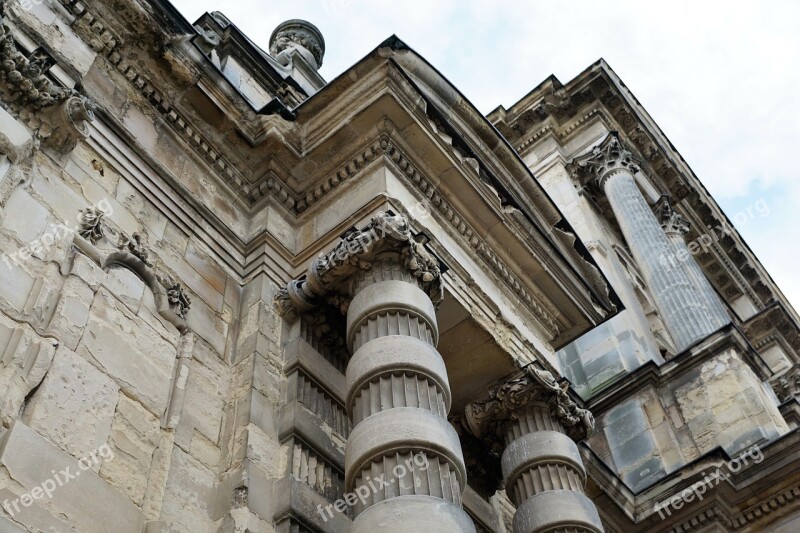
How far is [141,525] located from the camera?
5891 millimetres

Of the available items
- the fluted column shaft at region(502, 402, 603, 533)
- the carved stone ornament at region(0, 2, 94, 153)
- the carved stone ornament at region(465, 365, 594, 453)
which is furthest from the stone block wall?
the fluted column shaft at region(502, 402, 603, 533)

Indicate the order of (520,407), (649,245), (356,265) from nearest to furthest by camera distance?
(356,265) < (520,407) < (649,245)

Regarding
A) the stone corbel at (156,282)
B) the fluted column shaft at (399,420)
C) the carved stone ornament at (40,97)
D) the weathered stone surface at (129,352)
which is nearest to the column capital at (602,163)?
the fluted column shaft at (399,420)

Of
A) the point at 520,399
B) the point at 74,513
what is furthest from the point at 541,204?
the point at 74,513

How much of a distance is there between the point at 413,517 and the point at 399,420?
2.90 feet

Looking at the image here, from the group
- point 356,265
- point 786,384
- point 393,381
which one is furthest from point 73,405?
point 786,384

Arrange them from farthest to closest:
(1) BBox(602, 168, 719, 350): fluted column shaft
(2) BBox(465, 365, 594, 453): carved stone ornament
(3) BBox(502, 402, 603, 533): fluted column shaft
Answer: (1) BBox(602, 168, 719, 350): fluted column shaft
(2) BBox(465, 365, 594, 453): carved stone ornament
(3) BBox(502, 402, 603, 533): fluted column shaft

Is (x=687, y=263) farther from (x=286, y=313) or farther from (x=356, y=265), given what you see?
(x=286, y=313)

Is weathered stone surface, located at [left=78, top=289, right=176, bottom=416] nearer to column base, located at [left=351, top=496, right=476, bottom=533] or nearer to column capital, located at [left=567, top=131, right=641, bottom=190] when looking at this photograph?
column base, located at [left=351, top=496, right=476, bottom=533]

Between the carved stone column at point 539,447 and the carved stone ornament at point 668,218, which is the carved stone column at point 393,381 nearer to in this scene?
the carved stone column at point 539,447

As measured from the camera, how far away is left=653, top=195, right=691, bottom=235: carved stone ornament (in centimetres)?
2483

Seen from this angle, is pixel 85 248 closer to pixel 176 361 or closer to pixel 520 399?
pixel 176 361

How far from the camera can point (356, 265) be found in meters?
8.23

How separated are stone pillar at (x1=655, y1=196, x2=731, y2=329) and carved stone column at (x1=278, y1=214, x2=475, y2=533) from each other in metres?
11.2
